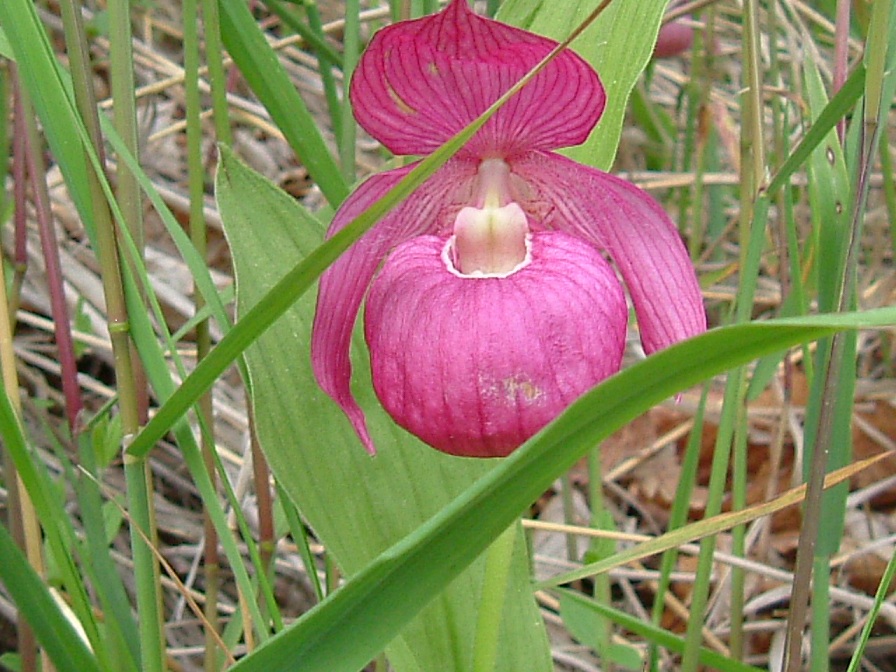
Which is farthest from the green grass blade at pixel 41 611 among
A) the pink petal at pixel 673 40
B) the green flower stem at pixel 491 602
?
the pink petal at pixel 673 40

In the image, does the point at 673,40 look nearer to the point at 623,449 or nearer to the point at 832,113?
the point at 623,449

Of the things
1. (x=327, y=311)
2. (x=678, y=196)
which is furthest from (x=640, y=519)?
(x=327, y=311)

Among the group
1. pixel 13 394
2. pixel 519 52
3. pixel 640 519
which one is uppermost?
pixel 519 52

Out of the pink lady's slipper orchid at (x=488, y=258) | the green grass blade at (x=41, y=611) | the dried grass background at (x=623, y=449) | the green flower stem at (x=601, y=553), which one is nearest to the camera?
the green grass blade at (x=41, y=611)

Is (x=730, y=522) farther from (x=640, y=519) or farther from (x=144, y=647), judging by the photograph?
(x=640, y=519)

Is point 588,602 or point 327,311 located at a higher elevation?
point 327,311

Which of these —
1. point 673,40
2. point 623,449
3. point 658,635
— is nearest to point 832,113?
point 658,635

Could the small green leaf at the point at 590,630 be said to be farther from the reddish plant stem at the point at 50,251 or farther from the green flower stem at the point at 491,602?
the reddish plant stem at the point at 50,251
